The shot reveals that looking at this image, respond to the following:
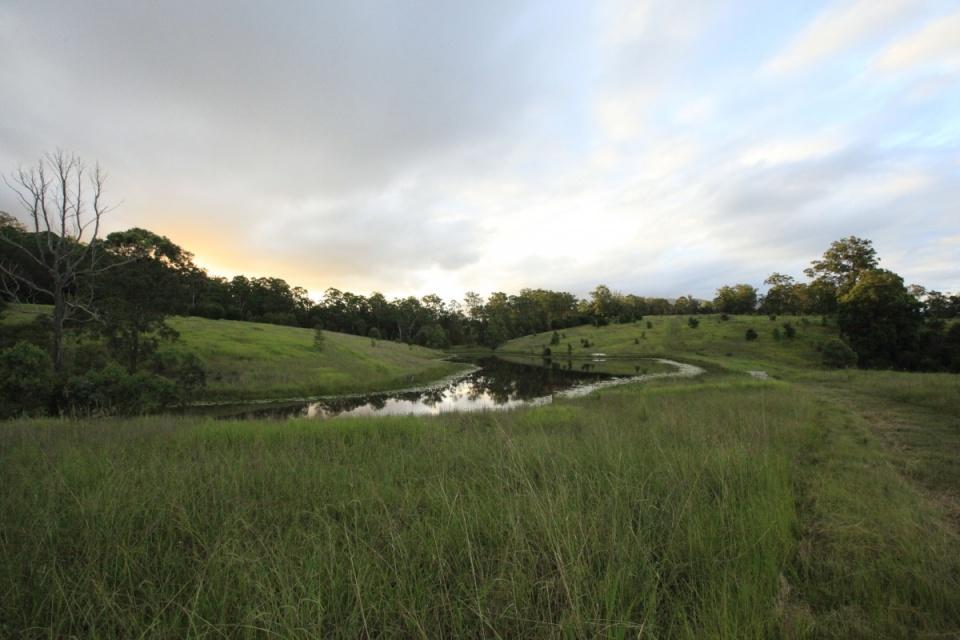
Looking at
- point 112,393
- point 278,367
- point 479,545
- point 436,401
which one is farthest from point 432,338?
point 479,545

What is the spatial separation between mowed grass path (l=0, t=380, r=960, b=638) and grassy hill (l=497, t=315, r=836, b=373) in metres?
37.2

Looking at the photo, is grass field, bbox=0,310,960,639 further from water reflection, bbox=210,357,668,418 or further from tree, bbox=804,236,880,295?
tree, bbox=804,236,880,295

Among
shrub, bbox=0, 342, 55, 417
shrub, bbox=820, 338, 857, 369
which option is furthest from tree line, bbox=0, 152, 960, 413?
shrub, bbox=820, 338, 857, 369

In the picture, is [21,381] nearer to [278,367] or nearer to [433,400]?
[278,367]

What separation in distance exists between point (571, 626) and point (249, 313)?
103455 millimetres

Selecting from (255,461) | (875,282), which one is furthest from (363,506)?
(875,282)

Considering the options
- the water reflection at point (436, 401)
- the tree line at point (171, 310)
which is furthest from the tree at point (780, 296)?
the water reflection at point (436, 401)

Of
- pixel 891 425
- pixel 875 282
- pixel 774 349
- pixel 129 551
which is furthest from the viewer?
pixel 774 349

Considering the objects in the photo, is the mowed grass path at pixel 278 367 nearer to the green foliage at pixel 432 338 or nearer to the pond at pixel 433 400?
the pond at pixel 433 400

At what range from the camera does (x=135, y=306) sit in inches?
852

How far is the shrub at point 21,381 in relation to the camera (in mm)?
12609

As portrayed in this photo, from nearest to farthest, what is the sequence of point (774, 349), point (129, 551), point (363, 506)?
point (129, 551) < point (363, 506) < point (774, 349)

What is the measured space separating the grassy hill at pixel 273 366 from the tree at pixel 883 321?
4798 cm

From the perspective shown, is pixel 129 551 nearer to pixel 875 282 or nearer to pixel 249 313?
pixel 875 282
